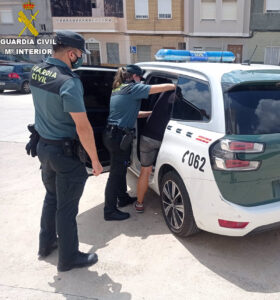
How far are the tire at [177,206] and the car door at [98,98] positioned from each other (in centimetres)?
89

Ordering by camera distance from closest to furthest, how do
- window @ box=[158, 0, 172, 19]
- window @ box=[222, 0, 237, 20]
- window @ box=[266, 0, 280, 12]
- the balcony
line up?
window @ box=[266, 0, 280, 12] < window @ box=[222, 0, 237, 20] < window @ box=[158, 0, 172, 19] < the balcony

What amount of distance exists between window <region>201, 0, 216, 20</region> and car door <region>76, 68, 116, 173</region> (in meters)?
20.5

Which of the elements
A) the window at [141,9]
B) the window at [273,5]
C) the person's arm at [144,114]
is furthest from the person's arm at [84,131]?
the window at [141,9]

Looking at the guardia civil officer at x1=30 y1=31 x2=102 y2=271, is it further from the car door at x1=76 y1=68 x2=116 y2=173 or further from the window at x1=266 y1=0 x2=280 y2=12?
the window at x1=266 y1=0 x2=280 y2=12

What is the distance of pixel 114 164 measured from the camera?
3383 mm

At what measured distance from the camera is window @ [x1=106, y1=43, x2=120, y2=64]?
2592 cm

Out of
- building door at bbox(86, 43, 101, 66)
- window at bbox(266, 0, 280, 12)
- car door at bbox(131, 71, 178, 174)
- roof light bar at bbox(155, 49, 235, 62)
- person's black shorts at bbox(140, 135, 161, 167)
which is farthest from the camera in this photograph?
building door at bbox(86, 43, 101, 66)

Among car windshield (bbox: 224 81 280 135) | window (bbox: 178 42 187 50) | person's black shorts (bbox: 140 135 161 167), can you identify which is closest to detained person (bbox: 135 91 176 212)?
person's black shorts (bbox: 140 135 161 167)

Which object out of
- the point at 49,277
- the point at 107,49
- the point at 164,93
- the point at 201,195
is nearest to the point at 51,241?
the point at 49,277

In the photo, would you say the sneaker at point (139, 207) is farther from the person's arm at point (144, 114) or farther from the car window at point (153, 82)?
the car window at point (153, 82)

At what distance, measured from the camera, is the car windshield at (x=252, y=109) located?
2422 mm

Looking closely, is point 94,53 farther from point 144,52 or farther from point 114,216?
point 114,216

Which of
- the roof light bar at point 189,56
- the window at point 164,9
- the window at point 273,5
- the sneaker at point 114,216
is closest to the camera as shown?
the sneaker at point 114,216

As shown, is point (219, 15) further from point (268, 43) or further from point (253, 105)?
point (253, 105)
